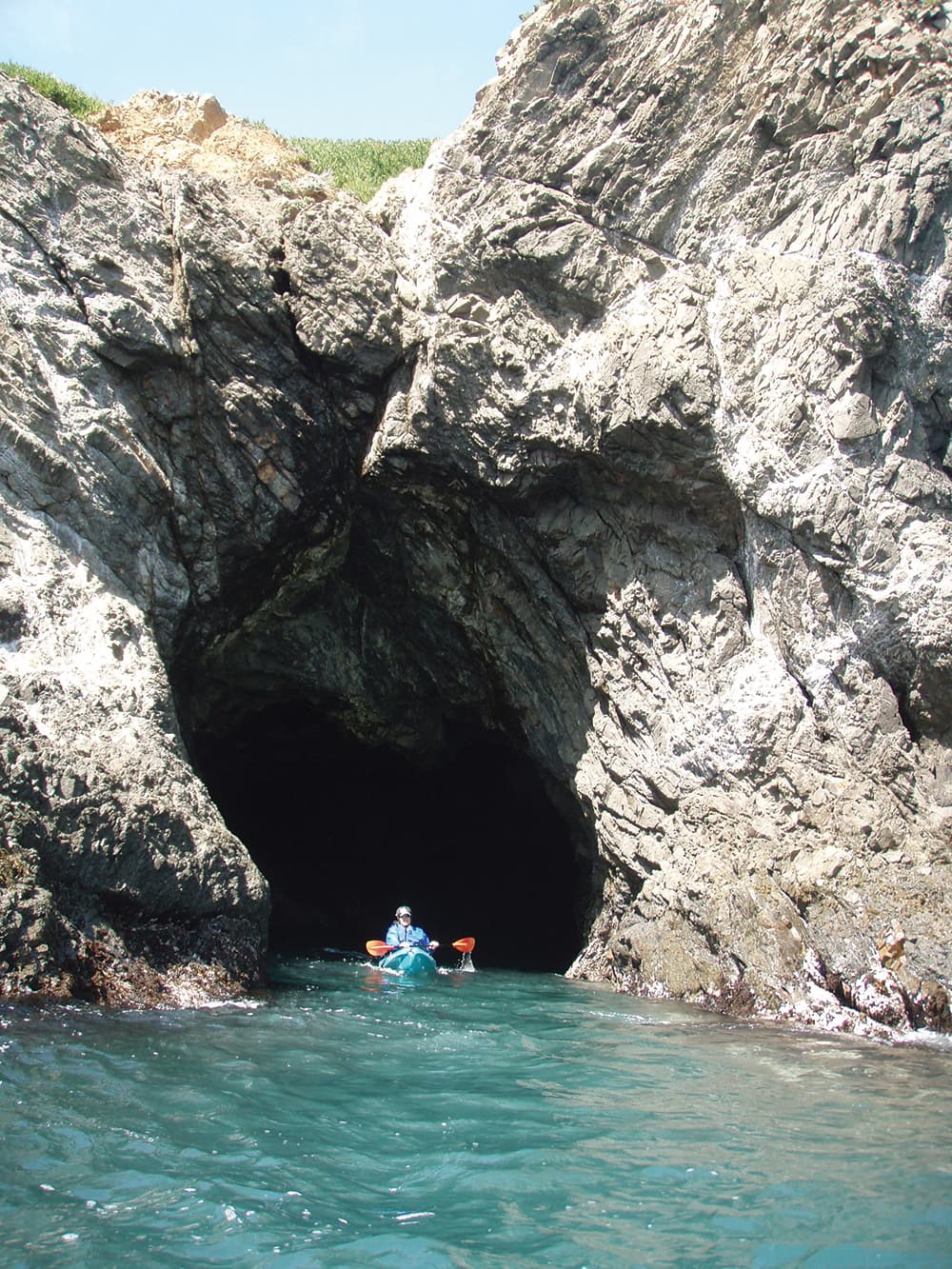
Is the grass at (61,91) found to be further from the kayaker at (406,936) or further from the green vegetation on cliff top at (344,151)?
the kayaker at (406,936)

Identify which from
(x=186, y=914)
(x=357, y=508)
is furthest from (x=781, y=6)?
(x=186, y=914)

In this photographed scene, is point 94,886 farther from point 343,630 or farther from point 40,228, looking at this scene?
point 40,228

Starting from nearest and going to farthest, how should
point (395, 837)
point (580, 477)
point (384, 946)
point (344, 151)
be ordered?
point (580, 477), point (384, 946), point (395, 837), point (344, 151)

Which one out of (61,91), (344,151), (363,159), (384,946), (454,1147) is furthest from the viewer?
(344,151)

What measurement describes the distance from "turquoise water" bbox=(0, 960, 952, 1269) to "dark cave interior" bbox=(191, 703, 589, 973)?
8.33 metres

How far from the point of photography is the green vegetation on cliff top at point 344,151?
16.1 metres

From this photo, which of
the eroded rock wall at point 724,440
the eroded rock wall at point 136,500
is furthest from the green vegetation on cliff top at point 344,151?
the eroded rock wall at point 724,440

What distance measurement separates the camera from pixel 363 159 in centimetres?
1906

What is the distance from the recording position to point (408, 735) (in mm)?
15719

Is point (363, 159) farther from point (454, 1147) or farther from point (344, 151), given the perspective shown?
point (454, 1147)

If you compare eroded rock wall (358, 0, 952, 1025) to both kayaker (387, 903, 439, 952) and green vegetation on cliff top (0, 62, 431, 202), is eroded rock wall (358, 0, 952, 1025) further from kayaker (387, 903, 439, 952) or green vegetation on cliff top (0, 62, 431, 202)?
green vegetation on cliff top (0, 62, 431, 202)

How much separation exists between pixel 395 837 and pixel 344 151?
47.3 feet

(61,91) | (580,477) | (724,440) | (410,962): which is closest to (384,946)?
(410,962)

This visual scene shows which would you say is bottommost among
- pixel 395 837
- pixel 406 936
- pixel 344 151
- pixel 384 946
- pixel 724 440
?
pixel 384 946
